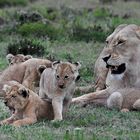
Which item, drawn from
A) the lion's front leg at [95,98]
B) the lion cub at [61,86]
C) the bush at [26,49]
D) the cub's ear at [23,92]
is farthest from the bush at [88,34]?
the cub's ear at [23,92]

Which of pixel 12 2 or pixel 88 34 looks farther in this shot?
pixel 12 2

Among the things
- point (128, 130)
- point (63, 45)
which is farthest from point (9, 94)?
point (63, 45)

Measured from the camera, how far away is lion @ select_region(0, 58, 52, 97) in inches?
517

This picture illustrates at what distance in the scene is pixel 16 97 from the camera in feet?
33.2

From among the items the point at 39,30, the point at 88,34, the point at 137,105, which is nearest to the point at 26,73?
the point at 137,105

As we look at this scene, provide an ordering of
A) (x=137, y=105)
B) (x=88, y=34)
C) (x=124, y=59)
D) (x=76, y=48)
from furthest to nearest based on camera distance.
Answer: (x=88, y=34) → (x=76, y=48) → (x=124, y=59) → (x=137, y=105)

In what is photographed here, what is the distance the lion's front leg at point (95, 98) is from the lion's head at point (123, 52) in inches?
22.2

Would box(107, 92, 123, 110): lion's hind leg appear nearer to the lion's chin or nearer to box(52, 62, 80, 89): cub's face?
the lion's chin

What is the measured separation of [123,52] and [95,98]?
102cm

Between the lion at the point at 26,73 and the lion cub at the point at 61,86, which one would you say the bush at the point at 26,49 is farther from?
the lion cub at the point at 61,86

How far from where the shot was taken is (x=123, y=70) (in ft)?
39.3

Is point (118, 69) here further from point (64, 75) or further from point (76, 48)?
point (76, 48)

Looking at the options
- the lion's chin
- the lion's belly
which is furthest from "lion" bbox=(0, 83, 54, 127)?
the lion's belly

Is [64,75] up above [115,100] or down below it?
above
